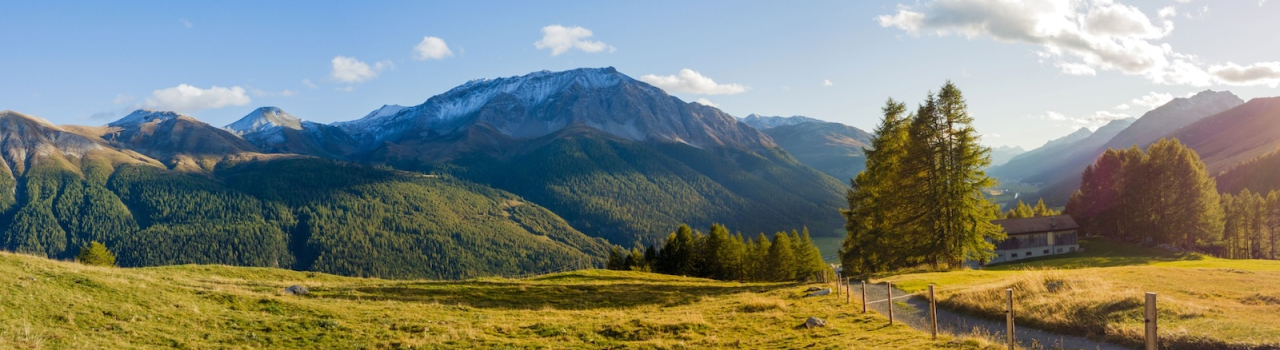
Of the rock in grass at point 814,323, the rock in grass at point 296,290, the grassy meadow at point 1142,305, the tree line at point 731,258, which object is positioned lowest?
the tree line at point 731,258

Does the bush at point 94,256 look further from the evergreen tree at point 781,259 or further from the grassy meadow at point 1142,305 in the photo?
the grassy meadow at point 1142,305

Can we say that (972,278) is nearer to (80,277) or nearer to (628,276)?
(628,276)

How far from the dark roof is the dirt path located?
62.0 metres

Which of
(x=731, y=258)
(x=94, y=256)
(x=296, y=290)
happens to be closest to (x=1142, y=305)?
(x=296, y=290)

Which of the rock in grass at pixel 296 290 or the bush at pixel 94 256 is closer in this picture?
the rock in grass at pixel 296 290

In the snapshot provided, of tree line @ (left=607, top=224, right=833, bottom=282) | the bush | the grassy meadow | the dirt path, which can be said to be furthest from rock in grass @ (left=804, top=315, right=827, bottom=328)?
the bush

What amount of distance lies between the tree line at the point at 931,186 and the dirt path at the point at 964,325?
14948 millimetres

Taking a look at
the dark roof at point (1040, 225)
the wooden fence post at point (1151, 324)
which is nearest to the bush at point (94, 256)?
the wooden fence post at point (1151, 324)

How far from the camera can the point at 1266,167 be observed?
165m

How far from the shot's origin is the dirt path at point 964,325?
1664 cm

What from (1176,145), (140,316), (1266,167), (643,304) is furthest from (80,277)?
(1266,167)

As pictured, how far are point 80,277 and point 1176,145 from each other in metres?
100

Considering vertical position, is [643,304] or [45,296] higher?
[45,296]

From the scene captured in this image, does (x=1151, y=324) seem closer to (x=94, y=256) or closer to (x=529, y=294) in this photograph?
(x=529, y=294)
